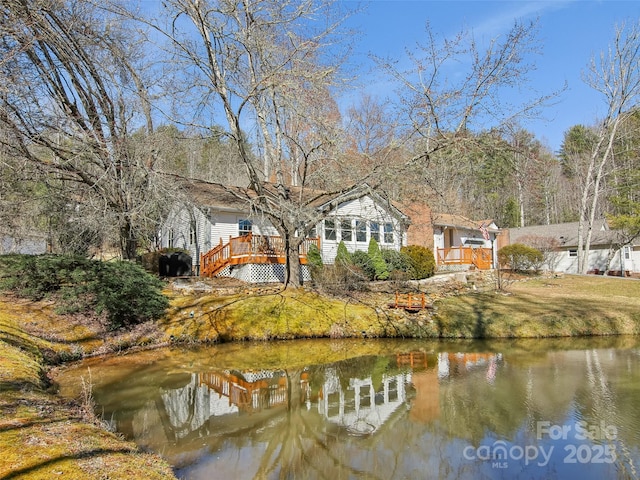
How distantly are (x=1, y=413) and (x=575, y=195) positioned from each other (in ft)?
171

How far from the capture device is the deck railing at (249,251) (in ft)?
62.6

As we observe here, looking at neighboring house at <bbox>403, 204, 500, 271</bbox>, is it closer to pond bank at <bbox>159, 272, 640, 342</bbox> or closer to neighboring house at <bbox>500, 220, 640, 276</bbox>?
neighboring house at <bbox>500, 220, 640, 276</bbox>

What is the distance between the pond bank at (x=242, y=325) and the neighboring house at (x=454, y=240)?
16.3ft

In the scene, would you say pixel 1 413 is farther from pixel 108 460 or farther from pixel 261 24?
pixel 261 24

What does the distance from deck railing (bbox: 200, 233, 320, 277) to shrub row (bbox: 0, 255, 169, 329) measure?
6467mm

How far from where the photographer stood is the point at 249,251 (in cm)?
1903

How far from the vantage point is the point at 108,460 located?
4074mm

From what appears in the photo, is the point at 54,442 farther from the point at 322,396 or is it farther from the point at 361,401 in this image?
the point at 361,401

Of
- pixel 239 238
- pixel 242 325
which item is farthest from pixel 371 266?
pixel 242 325

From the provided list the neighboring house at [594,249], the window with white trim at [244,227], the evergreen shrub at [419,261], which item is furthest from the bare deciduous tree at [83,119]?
the neighboring house at [594,249]

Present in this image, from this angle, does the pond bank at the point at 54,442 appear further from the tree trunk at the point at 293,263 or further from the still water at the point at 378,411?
the tree trunk at the point at 293,263

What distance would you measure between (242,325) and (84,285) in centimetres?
481

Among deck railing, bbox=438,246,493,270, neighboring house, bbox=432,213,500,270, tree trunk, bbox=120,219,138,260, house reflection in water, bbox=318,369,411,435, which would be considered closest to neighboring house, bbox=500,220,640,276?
neighboring house, bbox=432,213,500,270

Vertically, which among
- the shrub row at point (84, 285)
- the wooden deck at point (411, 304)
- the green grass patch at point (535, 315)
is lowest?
the green grass patch at point (535, 315)
